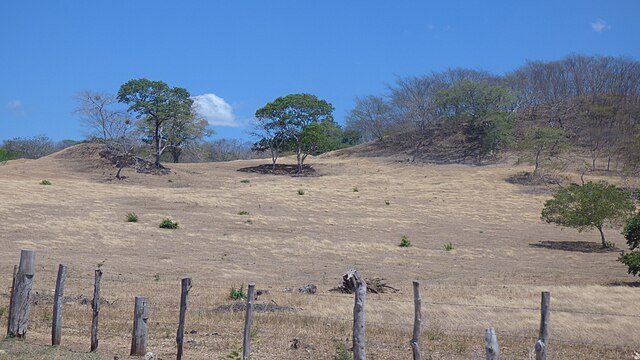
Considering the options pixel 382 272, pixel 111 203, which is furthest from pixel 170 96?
pixel 382 272

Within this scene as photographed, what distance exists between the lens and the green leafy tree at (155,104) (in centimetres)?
6575

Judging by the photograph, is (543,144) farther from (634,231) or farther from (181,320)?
(181,320)

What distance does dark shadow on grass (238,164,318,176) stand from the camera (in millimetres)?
75844

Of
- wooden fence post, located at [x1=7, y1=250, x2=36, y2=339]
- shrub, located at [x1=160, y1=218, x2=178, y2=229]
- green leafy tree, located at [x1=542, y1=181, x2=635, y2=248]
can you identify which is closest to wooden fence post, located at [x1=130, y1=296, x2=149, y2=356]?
wooden fence post, located at [x1=7, y1=250, x2=36, y2=339]

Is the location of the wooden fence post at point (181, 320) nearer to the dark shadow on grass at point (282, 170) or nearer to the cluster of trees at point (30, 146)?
the dark shadow on grass at point (282, 170)

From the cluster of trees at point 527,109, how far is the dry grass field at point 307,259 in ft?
48.5

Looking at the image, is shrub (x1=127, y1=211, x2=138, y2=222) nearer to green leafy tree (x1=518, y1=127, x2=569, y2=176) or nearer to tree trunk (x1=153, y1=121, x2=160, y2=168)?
tree trunk (x1=153, y1=121, x2=160, y2=168)

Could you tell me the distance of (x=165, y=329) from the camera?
46.3 feet

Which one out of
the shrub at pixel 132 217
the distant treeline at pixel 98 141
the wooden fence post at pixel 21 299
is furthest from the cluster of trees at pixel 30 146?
the wooden fence post at pixel 21 299

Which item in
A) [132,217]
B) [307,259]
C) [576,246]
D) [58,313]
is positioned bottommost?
[307,259]

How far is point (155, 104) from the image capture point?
66.1 meters

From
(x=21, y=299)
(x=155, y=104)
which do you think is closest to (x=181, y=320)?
(x=21, y=299)

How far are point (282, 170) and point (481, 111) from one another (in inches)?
1108

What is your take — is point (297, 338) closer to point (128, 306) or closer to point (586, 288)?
point (128, 306)
